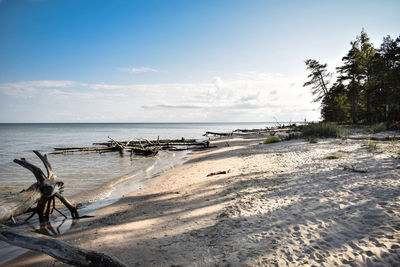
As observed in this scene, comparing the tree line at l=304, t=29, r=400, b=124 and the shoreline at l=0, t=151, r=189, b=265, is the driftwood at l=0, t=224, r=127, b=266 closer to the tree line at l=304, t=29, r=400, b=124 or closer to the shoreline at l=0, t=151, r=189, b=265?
the shoreline at l=0, t=151, r=189, b=265

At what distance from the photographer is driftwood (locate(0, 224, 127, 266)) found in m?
2.51

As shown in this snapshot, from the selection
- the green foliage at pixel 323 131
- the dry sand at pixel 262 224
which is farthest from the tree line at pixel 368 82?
the dry sand at pixel 262 224

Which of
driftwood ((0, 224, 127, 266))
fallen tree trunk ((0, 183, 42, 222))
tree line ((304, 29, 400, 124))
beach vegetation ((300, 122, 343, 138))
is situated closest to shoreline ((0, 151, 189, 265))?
fallen tree trunk ((0, 183, 42, 222))

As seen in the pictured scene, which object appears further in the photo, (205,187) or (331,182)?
(205,187)

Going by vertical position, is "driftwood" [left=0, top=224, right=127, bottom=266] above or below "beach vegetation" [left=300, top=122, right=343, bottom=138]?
below

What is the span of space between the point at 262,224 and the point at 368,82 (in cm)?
3760

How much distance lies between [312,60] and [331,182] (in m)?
37.4

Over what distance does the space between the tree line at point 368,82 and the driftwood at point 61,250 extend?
33571 millimetres

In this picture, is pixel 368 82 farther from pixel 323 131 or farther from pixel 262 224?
pixel 262 224

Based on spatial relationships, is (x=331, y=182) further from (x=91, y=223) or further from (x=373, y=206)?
(x=91, y=223)

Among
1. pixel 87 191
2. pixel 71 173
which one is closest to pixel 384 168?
pixel 87 191

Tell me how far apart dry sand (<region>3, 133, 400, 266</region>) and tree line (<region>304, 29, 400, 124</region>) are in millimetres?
27070

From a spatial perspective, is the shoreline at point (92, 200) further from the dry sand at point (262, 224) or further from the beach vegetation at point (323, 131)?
the beach vegetation at point (323, 131)

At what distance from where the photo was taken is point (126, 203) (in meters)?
6.79
